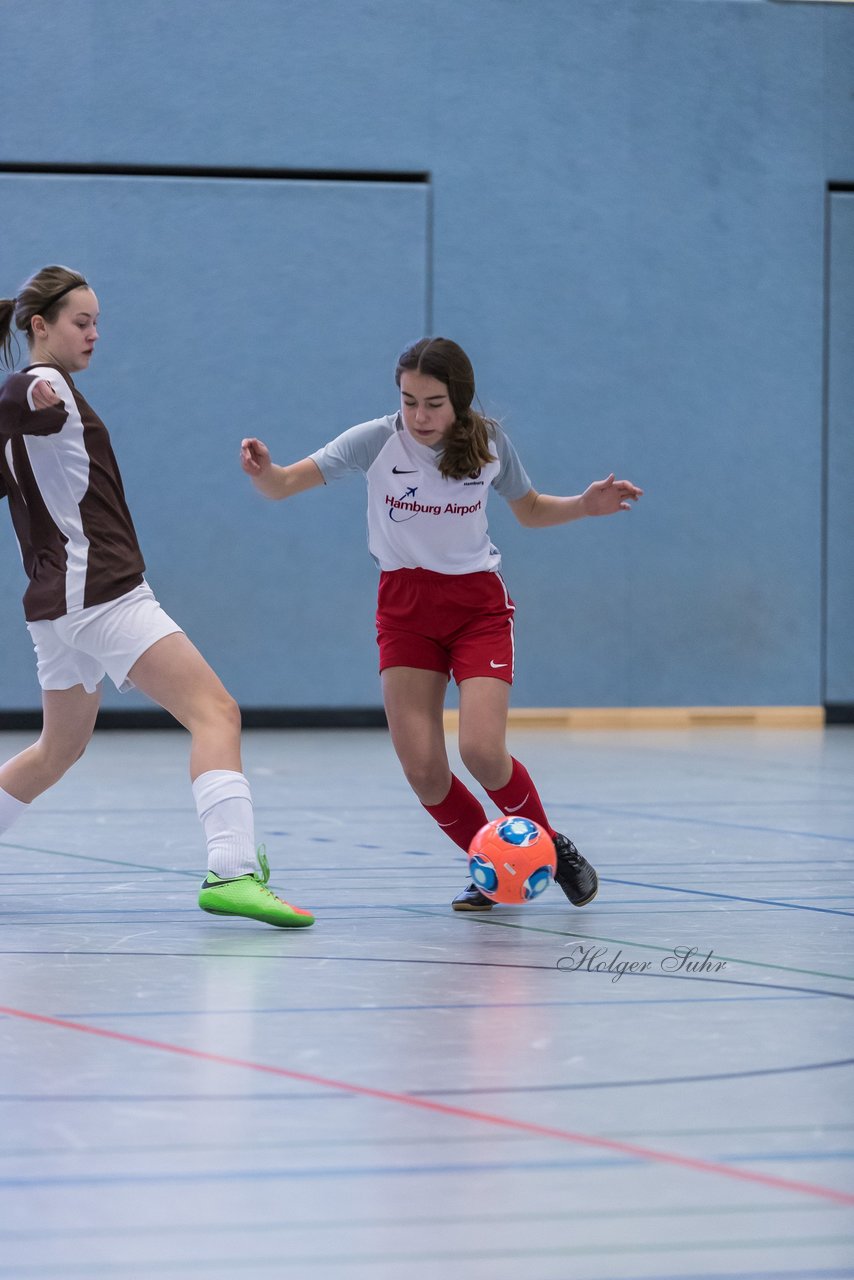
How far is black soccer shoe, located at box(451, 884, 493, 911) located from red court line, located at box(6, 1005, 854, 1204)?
4.58 feet

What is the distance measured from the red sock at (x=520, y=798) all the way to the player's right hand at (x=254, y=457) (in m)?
0.94

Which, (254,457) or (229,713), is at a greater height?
(254,457)

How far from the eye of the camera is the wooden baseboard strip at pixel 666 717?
10.8 meters

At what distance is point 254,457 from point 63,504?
0.49m

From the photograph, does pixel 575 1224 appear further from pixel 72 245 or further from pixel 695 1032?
pixel 72 245

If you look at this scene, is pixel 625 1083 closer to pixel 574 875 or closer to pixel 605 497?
pixel 574 875

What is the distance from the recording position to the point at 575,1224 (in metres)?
1.97

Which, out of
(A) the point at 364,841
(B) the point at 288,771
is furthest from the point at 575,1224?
(B) the point at 288,771

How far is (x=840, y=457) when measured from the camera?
436 inches

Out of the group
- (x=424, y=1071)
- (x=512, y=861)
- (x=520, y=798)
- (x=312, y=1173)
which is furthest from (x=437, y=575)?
(x=312, y=1173)

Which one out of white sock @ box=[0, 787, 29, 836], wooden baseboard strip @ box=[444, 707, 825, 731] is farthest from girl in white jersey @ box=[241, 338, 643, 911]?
wooden baseboard strip @ box=[444, 707, 825, 731]

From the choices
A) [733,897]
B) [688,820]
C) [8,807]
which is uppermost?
[8,807]

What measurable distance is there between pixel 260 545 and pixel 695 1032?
24.9 ft
